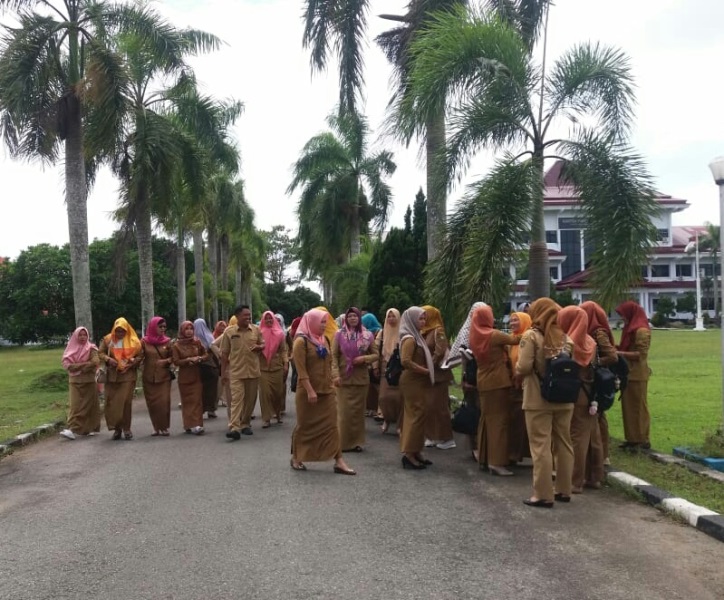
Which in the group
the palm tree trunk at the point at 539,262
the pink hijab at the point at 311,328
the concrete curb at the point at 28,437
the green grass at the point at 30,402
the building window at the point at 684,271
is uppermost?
the building window at the point at 684,271

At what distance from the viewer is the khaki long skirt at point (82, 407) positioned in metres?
10.4

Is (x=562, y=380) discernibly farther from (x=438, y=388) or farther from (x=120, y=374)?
(x=120, y=374)

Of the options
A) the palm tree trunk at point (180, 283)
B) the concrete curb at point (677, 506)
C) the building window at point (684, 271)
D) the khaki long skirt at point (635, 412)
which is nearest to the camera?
the concrete curb at point (677, 506)

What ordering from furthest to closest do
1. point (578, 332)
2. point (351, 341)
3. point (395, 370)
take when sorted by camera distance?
point (351, 341) → point (395, 370) → point (578, 332)

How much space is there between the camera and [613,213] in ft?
31.8

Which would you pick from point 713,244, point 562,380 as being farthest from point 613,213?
point 713,244

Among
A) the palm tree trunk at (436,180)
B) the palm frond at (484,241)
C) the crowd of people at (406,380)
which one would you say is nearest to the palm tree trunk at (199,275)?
the palm tree trunk at (436,180)

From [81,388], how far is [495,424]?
21.0 feet

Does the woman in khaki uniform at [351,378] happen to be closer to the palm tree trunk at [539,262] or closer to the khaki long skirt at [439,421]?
the khaki long skirt at [439,421]

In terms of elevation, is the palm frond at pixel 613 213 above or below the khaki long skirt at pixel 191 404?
above

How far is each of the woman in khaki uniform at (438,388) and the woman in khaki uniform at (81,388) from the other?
508cm

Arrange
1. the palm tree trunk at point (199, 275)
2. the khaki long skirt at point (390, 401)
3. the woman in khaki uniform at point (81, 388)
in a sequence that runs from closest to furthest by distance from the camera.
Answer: the khaki long skirt at point (390, 401), the woman in khaki uniform at point (81, 388), the palm tree trunk at point (199, 275)

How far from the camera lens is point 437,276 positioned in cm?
1034

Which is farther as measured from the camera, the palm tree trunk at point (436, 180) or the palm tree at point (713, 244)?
the palm tree at point (713, 244)
